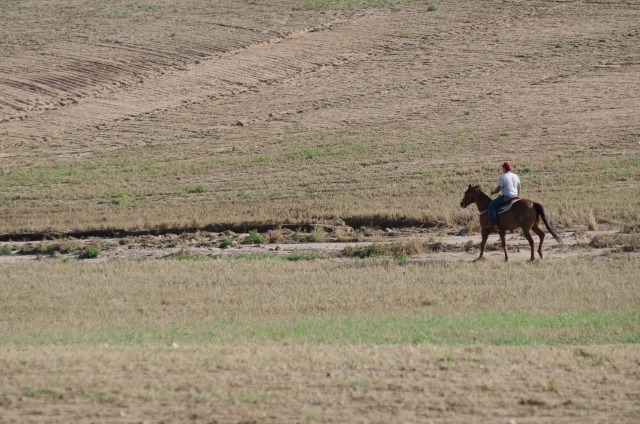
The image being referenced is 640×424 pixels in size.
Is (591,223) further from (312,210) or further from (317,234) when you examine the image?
(312,210)

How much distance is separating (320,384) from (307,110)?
30982 millimetres

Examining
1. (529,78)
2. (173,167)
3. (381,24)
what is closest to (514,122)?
(529,78)

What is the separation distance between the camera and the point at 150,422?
7551mm

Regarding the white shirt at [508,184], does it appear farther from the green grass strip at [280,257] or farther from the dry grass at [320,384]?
the dry grass at [320,384]

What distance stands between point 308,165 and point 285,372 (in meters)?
22.0

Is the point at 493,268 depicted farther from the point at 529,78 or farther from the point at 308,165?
the point at 529,78

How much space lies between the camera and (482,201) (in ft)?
56.2

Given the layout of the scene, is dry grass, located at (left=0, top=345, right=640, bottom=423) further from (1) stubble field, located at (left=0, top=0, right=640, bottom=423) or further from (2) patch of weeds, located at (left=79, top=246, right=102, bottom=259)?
(2) patch of weeds, located at (left=79, top=246, right=102, bottom=259)

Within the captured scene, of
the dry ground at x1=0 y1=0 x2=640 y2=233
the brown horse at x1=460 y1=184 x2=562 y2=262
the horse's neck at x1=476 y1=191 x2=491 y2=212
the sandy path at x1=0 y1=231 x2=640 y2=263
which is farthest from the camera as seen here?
the dry ground at x1=0 y1=0 x2=640 y2=233

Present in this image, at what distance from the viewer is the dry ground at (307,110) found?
2531 cm

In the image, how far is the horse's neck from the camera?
55.9 ft

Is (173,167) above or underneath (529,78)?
underneath

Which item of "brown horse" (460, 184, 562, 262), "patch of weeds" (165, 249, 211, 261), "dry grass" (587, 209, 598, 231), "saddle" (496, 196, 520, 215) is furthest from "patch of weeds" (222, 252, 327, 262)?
"dry grass" (587, 209, 598, 231)

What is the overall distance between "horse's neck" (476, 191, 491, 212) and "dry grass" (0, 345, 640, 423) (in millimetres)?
7446
